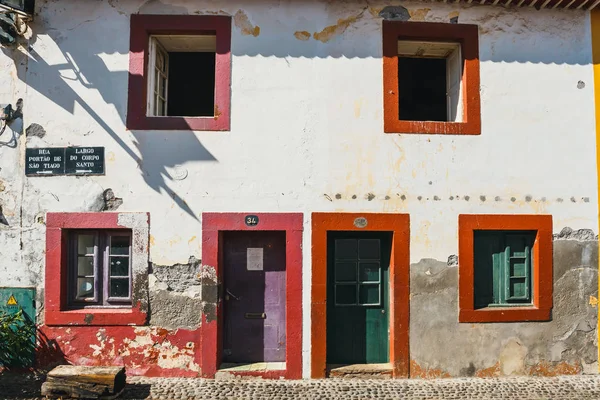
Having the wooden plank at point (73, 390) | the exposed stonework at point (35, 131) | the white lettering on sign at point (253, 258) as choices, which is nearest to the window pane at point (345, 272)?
the white lettering on sign at point (253, 258)

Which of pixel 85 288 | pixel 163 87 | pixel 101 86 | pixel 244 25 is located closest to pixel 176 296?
pixel 85 288

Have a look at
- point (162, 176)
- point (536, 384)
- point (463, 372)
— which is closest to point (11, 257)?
point (162, 176)

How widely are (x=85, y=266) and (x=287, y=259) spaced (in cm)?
270

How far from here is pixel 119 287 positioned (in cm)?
600

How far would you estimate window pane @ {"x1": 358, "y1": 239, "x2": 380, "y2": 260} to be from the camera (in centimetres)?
614

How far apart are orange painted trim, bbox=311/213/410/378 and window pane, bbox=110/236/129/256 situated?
2.47 metres

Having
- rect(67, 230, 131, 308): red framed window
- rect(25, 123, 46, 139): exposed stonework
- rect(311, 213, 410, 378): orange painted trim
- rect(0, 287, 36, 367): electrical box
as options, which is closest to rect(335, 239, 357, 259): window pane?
rect(311, 213, 410, 378): orange painted trim

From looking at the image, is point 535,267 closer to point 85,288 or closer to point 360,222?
point 360,222

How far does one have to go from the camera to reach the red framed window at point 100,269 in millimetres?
5996

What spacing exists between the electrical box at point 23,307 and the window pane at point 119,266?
101 centimetres

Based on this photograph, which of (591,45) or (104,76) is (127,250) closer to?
(104,76)

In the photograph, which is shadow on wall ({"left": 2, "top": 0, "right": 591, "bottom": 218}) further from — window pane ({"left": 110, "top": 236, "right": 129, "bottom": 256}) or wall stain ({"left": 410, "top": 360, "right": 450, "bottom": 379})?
wall stain ({"left": 410, "top": 360, "right": 450, "bottom": 379})

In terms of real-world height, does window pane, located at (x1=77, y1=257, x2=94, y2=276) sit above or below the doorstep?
above

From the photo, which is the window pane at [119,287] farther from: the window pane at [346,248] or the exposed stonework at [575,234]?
the exposed stonework at [575,234]
